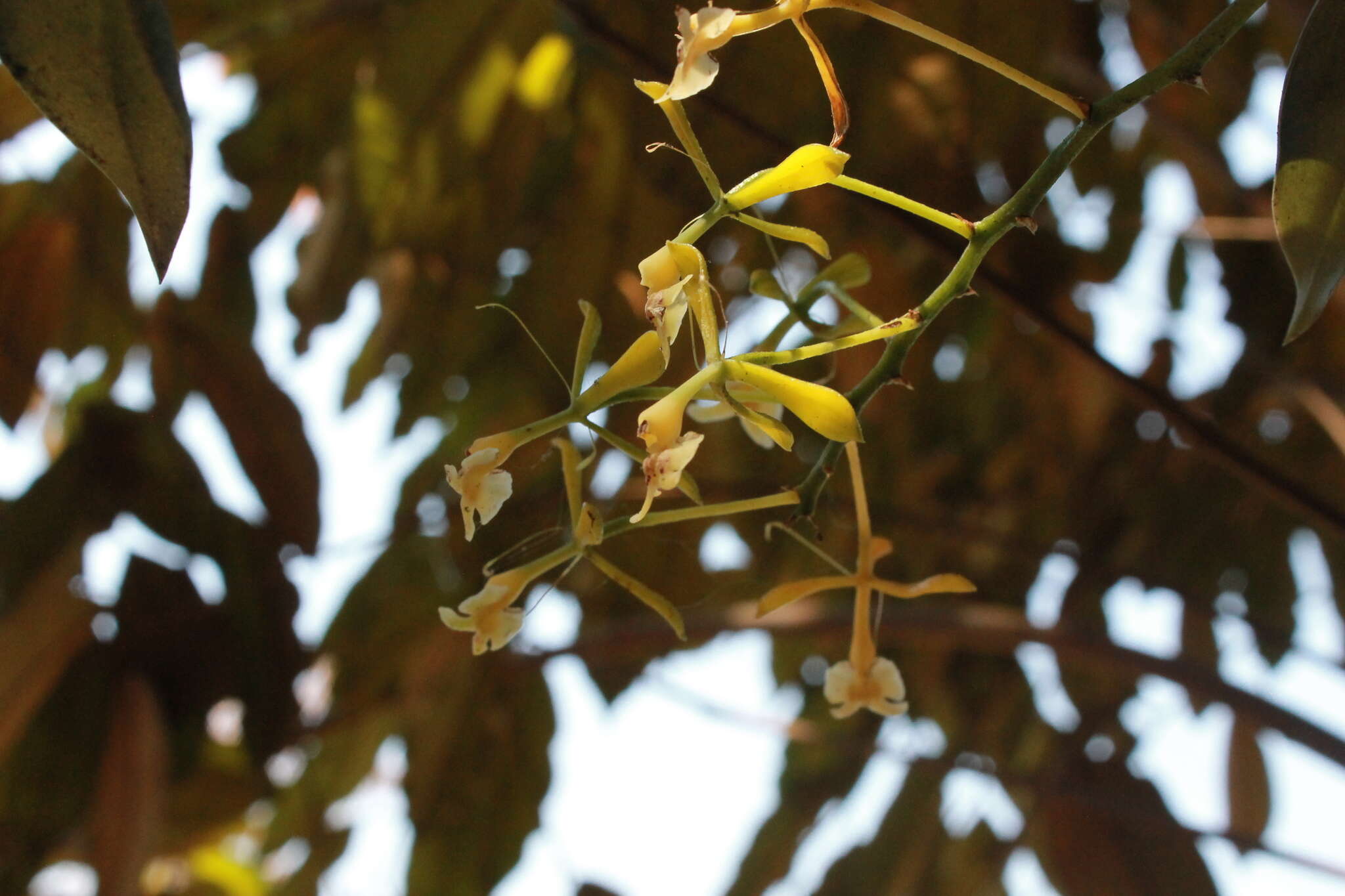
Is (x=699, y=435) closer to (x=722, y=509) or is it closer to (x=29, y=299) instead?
(x=722, y=509)

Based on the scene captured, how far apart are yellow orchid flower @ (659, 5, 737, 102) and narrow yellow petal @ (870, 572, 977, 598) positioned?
0.53 ft

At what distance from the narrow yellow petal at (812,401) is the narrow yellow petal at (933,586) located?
0.08 meters

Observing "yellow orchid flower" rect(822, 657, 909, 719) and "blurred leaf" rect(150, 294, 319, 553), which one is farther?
"blurred leaf" rect(150, 294, 319, 553)

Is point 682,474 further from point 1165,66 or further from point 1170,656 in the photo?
point 1170,656

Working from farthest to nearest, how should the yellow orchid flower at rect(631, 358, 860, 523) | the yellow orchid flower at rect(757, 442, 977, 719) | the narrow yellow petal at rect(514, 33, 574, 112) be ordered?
the narrow yellow petal at rect(514, 33, 574, 112), the yellow orchid flower at rect(757, 442, 977, 719), the yellow orchid flower at rect(631, 358, 860, 523)

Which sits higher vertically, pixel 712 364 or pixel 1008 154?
pixel 712 364

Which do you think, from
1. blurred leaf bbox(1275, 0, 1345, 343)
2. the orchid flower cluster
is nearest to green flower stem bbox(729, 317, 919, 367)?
the orchid flower cluster

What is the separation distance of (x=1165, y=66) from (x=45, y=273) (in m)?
0.84

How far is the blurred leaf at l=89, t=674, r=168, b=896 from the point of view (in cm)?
78

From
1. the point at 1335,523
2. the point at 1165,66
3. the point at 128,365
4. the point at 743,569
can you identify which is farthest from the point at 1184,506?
the point at 128,365

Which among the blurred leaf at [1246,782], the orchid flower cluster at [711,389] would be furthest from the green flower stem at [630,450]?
the blurred leaf at [1246,782]

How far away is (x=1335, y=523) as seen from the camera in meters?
0.62

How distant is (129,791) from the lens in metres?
0.82

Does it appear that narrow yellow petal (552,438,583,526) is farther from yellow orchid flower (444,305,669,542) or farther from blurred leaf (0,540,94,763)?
blurred leaf (0,540,94,763)
